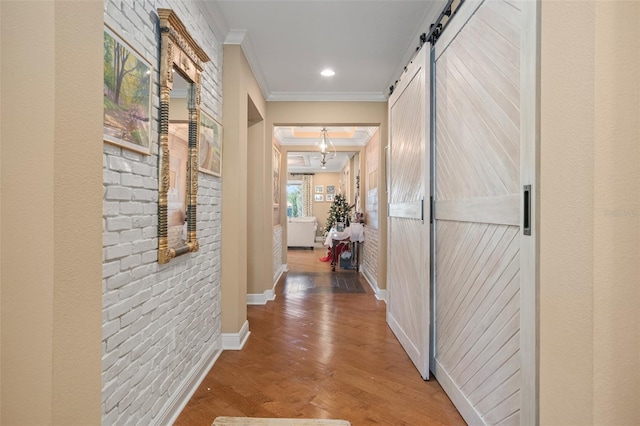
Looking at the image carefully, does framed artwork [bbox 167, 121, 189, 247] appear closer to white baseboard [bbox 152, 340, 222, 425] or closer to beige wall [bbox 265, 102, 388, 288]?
white baseboard [bbox 152, 340, 222, 425]

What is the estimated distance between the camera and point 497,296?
1560 mm

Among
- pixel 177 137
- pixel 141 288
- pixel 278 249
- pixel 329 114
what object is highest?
pixel 329 114

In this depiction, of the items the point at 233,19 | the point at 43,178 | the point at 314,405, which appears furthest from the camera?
the point at 233,19

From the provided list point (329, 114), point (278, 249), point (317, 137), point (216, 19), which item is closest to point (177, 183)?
point (216, 19)

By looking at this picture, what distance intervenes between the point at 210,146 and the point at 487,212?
182cm

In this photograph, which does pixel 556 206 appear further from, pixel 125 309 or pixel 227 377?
pixel 227 377

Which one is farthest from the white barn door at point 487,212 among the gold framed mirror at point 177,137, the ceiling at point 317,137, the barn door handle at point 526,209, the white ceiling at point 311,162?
the white ceiling at point 311,162

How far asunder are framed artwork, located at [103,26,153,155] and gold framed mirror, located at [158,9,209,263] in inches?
6.0

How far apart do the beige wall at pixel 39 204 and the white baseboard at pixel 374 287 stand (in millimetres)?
3869

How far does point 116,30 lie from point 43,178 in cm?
81

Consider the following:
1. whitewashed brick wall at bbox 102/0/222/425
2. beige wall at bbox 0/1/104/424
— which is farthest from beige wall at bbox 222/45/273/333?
beige wall at bbox 0/1/104/424

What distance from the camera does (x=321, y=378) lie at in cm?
239

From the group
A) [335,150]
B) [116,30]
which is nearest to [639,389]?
[116,30]

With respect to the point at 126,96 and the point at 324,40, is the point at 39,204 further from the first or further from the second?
the point at 324,40
